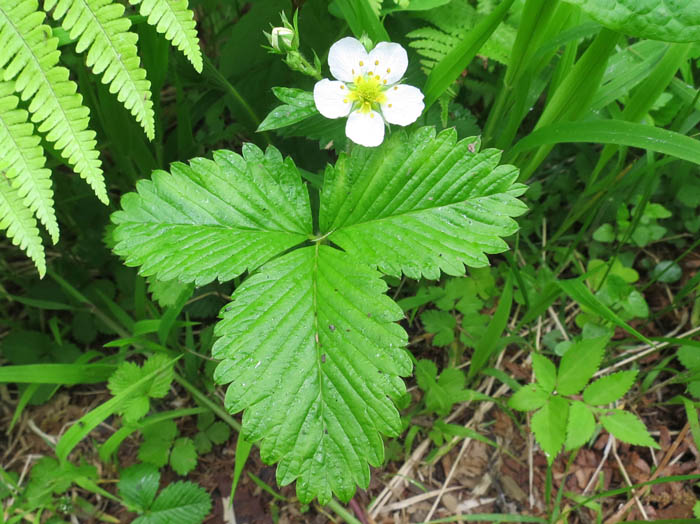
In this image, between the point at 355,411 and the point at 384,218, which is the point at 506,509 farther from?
the point at 384,218

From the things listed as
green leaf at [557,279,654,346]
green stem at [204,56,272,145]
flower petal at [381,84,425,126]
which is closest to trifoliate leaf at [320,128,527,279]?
flower petal at [381,84,425,126]

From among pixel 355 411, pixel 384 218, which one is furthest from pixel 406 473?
pixel 384 218

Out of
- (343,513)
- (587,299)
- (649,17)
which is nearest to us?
(649,17)

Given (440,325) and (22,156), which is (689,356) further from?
(22,156)

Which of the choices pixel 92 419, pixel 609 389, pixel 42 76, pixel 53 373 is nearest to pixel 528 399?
pixel 609 389

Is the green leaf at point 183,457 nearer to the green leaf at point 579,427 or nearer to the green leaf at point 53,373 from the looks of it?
the green leaf at point 53,373

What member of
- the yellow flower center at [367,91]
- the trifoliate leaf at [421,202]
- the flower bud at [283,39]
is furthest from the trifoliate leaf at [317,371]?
the flower bud at [283,39]
